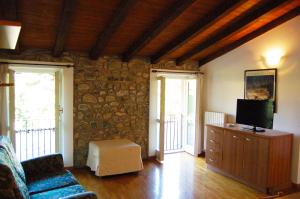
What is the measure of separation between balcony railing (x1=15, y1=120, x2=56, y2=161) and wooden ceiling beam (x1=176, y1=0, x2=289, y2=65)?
318 cm

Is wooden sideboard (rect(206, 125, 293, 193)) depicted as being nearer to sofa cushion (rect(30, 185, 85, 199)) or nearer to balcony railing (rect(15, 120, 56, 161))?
sofa cushion (rect(30, 185, 85, 199))

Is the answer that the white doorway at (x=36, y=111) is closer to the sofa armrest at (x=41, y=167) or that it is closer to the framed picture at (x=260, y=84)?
the sofa armrest at (x=41, y=167)

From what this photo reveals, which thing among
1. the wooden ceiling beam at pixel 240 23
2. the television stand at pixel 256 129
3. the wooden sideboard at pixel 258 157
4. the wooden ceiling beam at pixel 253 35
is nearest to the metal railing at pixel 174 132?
the wooden ceiling beam at pixel 253 35

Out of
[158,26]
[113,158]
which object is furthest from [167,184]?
[158,26]

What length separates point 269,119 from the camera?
391cm

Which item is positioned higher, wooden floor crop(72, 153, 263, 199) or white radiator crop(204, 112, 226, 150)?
white radiator crop(204, 112, 226, 150)

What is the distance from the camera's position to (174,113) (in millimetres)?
6406

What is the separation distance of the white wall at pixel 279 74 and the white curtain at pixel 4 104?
4.03 m

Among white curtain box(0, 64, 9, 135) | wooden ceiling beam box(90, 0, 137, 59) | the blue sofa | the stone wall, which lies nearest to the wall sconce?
the stone wall

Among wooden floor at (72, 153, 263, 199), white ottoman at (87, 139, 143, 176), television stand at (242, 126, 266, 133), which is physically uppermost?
television stand at (242, 126, 266, 133)

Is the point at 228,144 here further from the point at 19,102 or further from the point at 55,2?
the point at 19,102

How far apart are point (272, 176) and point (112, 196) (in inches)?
93.8

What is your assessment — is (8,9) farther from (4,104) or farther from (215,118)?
(215,118)

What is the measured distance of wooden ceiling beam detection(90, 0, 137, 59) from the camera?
320 centimetres
